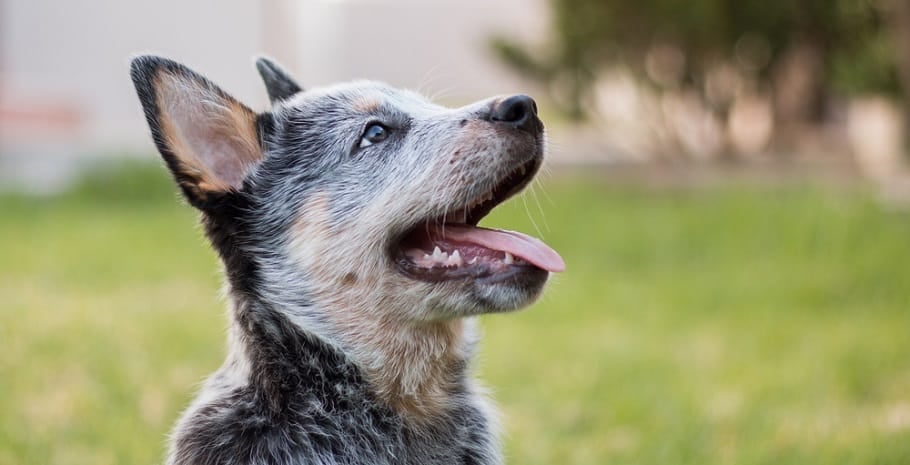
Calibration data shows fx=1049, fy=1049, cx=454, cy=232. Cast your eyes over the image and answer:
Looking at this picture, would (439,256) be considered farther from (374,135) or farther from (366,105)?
(366,105)

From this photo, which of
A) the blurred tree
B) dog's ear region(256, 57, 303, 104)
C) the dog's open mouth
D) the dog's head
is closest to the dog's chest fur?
the dog's head

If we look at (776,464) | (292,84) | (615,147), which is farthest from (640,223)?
(292,84)

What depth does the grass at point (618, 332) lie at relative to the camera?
4.55 meters

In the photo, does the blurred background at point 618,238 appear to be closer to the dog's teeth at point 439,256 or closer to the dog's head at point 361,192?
the dog's head at point 361,192

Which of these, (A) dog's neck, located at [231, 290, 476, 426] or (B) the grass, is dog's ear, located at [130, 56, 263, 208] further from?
(B) the grass

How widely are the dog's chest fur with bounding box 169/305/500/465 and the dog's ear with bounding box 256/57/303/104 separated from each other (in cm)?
107

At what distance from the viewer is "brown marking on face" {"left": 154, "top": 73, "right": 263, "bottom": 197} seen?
10.3 ft

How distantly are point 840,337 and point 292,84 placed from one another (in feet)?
12.9

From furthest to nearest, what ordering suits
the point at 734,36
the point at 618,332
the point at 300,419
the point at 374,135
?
the point at 734,36 < the point at 618,332 < the point at 374,135 < the point at 300,419

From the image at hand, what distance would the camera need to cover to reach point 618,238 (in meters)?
9.10

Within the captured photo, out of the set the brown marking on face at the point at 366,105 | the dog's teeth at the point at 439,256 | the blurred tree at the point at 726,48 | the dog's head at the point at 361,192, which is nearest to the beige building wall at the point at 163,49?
the blurred tree at the point at 726,48

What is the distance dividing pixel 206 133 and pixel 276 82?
72cm

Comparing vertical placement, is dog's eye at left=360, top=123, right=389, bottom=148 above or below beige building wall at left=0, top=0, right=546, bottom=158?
below

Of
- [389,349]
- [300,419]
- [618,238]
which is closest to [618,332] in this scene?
[618,238]
